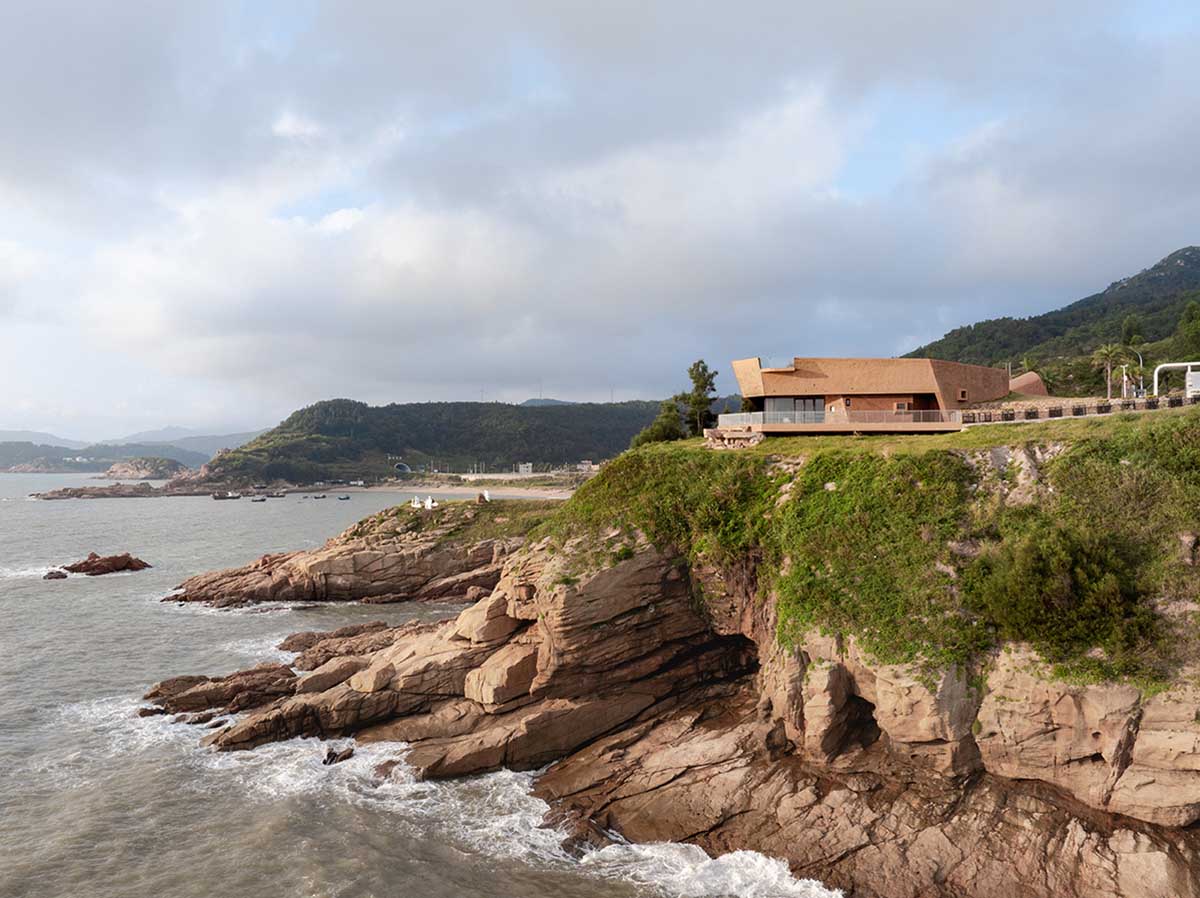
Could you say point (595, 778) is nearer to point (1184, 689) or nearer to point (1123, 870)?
point (1123, 870)

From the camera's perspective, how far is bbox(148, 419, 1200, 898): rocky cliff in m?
18.7

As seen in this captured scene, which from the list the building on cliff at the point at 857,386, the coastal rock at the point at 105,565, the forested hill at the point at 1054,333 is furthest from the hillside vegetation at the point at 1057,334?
the coastal rock at the point at 105,565

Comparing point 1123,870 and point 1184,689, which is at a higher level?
point 1184,689

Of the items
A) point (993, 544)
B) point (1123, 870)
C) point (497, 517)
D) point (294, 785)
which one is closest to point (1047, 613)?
point (993, 544)

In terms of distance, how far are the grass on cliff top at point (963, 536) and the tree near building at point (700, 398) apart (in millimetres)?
18145

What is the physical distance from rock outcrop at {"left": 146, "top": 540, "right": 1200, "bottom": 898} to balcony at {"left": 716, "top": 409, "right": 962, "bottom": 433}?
42.7 ft

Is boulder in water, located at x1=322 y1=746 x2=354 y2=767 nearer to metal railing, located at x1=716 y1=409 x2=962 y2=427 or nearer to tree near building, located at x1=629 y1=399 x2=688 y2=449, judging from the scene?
metal railing, located at x1=716 y1=409 x2=962 y2=427

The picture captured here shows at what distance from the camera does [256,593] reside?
5847 centimetres

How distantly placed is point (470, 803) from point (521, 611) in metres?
7.30

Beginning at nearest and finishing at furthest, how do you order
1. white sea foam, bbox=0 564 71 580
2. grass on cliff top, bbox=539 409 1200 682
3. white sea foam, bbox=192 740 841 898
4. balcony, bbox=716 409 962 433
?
white sea foam, bbox=192 740 841 898 < grass on cliff top, bbox=539 409 1200 682 < balcony, bbox=716 409 962 433 < white sea foam, bbox=0 564 71 580

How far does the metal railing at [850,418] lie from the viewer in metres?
36.6

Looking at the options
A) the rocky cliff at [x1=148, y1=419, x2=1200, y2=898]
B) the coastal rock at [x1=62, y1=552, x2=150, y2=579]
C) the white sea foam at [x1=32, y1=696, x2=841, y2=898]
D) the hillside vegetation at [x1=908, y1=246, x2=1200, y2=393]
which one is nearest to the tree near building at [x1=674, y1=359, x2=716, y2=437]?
the rocky cliff at [x1=148, y1=419, x2=1200, y2=898]

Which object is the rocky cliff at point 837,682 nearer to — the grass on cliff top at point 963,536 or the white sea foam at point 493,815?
the grass on cliff top at point 963,536

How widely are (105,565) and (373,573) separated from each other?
34.6 meters
